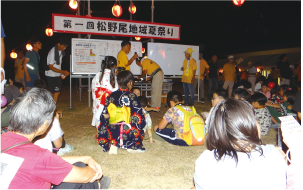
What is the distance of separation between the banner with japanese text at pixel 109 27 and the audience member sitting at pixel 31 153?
5.37 m

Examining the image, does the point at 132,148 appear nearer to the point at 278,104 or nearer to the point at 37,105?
the point at 37,105

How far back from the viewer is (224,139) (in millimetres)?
1064

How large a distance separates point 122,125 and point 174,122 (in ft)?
2.52

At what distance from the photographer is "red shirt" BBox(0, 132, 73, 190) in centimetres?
95

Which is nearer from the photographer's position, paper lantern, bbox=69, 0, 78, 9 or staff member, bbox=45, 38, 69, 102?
staff member, bbox=45, 38, 69, 102

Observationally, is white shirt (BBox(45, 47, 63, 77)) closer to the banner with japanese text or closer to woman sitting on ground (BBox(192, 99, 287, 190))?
the banner with japanese text

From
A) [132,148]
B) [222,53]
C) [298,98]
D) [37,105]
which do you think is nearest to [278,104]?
[298,98]

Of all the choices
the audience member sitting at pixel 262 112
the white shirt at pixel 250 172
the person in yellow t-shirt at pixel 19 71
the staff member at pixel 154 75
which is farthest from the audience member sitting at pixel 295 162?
the person in yellow t-shirt at pixel 19 71

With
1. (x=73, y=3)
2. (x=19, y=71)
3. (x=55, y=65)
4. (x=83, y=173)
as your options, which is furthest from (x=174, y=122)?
(x=73, y=3)

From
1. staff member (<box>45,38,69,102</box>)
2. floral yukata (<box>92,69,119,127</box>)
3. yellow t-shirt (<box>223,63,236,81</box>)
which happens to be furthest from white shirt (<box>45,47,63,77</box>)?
yellow t-shirt (<box>223,63,236,81</box>)

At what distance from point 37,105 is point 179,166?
185 centimetres

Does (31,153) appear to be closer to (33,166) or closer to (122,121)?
(33,166)

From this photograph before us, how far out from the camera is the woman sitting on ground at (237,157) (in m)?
0.98

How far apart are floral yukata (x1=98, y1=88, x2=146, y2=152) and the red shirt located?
171 centimetres
